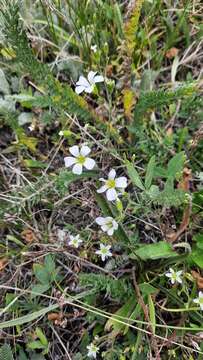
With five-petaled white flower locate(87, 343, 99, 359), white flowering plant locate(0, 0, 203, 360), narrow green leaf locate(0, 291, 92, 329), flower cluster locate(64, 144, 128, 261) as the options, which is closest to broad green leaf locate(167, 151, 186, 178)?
white flowering plant locate(0, 0, 203, 360)

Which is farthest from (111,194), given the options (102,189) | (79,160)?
(79,160)

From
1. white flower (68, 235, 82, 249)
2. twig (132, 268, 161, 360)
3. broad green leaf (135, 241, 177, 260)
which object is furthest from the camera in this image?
white flower (68, 235, 82, 249)

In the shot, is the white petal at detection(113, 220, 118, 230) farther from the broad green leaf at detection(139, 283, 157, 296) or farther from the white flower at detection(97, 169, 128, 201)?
the broad green leaf at detection(139, 283, 157, 296)

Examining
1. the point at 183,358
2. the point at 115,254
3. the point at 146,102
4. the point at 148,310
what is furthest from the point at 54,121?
the point at 183,358

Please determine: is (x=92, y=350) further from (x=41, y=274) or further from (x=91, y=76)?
(x=91, y=76)

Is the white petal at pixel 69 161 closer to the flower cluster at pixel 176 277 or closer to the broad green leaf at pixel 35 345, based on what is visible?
the flower cluster at pixel 176 277

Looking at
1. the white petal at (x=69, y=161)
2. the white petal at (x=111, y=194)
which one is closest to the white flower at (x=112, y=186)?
the white petal at (x=111, y=194)

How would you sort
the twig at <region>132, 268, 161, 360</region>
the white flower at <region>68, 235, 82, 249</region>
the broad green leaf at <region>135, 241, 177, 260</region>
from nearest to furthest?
the twig at <region>132, 268, 161, 360</region> < the broad green leaf at <region>135, 241, 177, 260</region> < the white flower at <region>68, 235, 82, 249</region>
